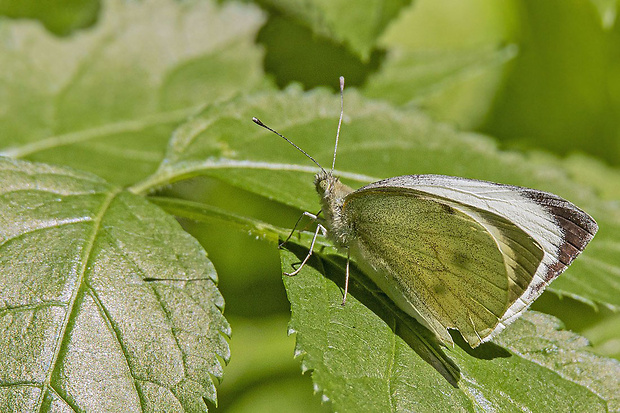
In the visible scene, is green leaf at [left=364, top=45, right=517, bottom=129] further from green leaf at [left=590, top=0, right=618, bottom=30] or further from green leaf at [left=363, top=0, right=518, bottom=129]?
green leaf at [left=590, top=0, right=618, bottom=30]

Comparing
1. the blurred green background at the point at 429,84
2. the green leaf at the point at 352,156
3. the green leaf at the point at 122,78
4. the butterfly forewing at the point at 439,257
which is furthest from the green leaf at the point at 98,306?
the blurred green background at the point at 429,84

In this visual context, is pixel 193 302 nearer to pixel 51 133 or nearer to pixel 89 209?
pixel 89 209

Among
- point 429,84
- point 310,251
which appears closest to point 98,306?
point 310,251

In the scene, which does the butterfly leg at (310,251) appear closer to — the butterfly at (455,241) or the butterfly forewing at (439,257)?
the butterfly at (455,241)

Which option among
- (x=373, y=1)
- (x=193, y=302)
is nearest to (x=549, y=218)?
(x=193, y=302)

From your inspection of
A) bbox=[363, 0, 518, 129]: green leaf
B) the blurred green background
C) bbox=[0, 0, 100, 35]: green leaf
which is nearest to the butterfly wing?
the blurred green background

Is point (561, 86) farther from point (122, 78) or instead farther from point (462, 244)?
point (122, 78)
